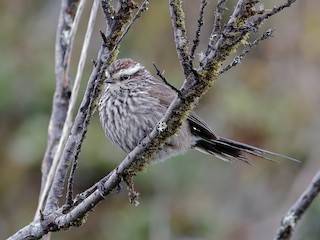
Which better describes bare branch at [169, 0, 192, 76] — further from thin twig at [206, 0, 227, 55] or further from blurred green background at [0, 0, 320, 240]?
blurred green background at [0, 0, 320, 240]

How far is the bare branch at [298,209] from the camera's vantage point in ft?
8.04

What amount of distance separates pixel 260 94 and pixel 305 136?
769 mm

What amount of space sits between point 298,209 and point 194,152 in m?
6.38

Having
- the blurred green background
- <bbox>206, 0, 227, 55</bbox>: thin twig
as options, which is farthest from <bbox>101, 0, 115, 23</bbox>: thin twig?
the blurred green background

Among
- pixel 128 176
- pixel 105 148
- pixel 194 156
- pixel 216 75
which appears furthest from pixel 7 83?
pixel 216 75

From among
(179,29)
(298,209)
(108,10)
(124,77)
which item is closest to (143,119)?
(124,77)

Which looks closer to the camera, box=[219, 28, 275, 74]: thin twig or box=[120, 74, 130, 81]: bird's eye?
box=[219, 28, 275, 74]: thin twig

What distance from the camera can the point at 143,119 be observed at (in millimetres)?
5195

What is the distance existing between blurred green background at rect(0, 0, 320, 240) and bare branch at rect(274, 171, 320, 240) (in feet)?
19.1

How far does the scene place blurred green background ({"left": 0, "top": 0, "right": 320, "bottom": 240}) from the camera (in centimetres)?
851

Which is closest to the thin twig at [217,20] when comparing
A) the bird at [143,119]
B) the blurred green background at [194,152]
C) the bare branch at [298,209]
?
the bare branch at [298,209]

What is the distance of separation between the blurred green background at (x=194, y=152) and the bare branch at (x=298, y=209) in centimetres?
582

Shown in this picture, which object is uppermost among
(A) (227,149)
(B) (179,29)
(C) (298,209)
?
(A) (227,149)

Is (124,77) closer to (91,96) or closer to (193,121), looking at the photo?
(193,121)
